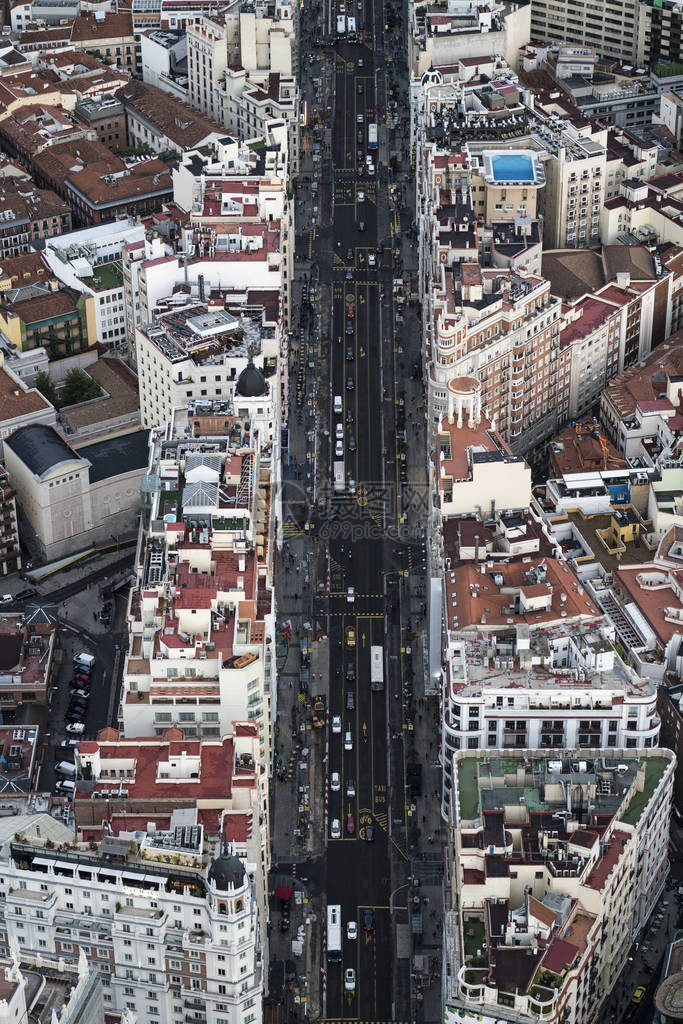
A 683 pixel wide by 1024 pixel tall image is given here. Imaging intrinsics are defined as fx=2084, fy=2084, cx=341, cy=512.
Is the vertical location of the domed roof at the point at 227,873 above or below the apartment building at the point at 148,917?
above

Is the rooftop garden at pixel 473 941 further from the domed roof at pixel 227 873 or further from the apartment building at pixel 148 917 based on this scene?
the domed roof at pixel 227 873

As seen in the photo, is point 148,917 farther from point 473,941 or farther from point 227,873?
point 473,941

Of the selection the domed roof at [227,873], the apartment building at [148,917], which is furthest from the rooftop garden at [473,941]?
the domed roof at [227,873]

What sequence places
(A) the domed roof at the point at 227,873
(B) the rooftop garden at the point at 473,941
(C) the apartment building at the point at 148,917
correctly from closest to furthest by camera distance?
(A) the domed roof at the point at 227,873, (C) the apartment building at the point at 148,917, (B) the rooftop garden at the point at 473,941

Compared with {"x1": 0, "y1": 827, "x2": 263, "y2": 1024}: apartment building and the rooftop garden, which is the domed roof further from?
the rooftop garden

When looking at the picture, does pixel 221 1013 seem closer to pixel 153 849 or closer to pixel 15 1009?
pixel 153 849

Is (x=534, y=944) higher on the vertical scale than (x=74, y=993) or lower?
lower

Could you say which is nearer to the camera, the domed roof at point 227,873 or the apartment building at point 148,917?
the domed roof at point 227,873

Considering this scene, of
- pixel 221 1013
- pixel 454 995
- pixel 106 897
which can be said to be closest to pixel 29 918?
pixel 106 897
